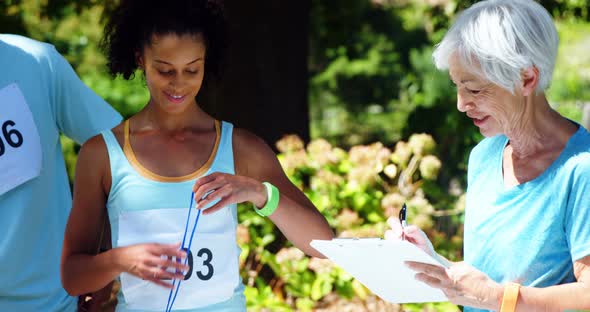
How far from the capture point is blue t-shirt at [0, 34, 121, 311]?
2.65 m

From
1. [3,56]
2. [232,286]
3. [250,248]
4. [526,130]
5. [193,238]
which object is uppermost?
[3,56]

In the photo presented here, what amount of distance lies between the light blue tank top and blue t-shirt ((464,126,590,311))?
0.67 meters

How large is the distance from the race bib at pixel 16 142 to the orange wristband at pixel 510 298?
143 centimetres

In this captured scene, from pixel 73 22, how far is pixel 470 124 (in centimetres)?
656

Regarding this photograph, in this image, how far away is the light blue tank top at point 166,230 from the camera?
92.8 inches

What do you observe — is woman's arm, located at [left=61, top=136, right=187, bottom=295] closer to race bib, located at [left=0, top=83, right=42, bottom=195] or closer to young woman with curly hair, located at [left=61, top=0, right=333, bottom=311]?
young woman with curly hair, located at [left=61, top=0, right=333, bottom=311]

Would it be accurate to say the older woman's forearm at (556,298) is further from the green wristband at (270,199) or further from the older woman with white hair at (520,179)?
the green wristband at (270,199)

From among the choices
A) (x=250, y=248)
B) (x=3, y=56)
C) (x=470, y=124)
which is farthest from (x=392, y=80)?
(x=3, y=56)

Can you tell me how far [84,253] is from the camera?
95.5 inches

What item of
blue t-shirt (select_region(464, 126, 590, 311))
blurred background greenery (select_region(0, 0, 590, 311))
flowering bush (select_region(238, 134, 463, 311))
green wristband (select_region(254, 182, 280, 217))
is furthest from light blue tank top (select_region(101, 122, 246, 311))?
flowering bush (select_region(238, 134, 463, 311))

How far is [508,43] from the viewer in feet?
7.09

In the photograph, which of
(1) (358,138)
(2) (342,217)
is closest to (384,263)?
(2) (342,217)

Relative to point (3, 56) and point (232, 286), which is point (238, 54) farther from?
point (232, 286)

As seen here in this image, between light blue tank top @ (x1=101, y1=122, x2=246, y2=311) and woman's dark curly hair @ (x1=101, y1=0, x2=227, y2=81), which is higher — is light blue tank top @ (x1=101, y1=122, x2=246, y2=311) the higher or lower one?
the lower one
